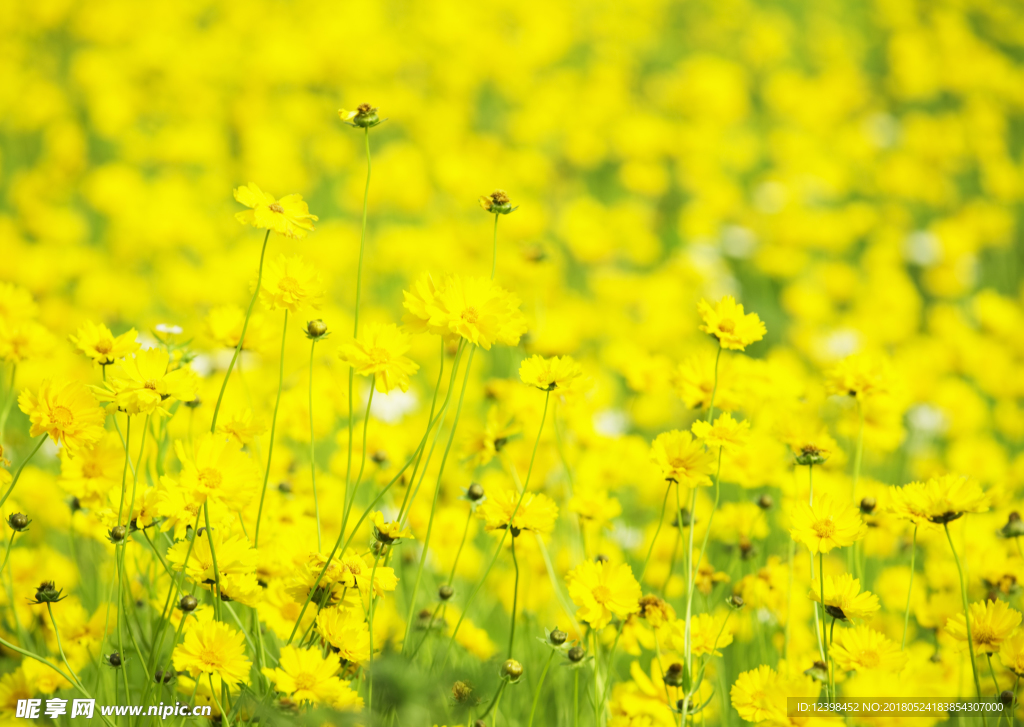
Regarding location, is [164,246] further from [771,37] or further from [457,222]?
[771,37]

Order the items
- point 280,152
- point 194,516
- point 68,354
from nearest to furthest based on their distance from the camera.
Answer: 1. point 194,516
2. point 68,354
3. point 280,152

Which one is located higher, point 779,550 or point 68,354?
point 68,354

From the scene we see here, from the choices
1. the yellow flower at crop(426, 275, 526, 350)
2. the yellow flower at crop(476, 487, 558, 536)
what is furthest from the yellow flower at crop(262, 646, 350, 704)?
the yellow flower at crop(426, 275, 526, 350)

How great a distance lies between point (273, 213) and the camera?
39.7 inches

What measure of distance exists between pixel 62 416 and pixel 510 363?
0.86 m

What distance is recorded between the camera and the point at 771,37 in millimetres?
4957

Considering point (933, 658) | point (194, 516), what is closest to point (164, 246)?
point (194, 516)

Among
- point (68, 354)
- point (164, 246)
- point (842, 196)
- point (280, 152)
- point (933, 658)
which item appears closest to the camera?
point (933, 658)

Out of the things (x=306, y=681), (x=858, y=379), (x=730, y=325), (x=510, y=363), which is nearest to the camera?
(x=306, y=681)

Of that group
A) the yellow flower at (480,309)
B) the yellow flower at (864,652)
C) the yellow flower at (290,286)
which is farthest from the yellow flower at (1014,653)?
the yellow flower at (290,286)

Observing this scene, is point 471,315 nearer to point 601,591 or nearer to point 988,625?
point 601,591

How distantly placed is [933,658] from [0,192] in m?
3.48

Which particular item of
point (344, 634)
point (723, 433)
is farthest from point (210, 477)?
point (723, 433)

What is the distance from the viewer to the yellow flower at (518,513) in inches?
42.0
